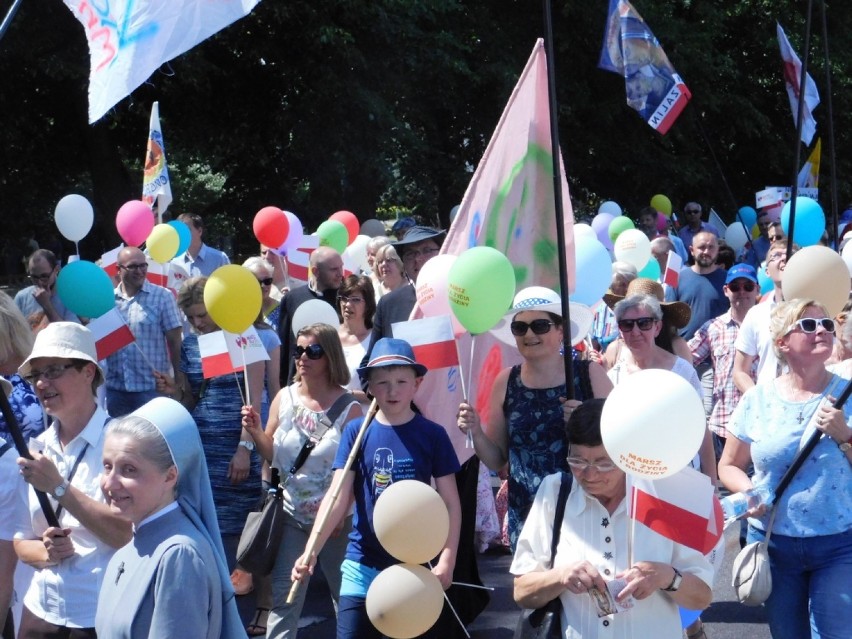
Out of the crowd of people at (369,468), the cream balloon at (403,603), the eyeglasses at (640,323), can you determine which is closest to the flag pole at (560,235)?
the crowd of people at (369,468)

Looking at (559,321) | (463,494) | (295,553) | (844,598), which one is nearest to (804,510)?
(844,598)

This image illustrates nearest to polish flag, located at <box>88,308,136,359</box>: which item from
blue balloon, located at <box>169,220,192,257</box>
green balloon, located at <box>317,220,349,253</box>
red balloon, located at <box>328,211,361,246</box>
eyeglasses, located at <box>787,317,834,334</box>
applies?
blue balloon, located at <box>169,220,192,257</box>

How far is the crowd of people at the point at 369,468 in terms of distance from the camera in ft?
10.1

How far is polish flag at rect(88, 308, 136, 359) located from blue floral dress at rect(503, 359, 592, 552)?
277 centimetres

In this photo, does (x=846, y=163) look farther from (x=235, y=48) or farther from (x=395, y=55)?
(x=235, y=48)

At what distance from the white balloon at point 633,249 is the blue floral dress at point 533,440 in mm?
5043

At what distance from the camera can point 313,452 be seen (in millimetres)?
5328

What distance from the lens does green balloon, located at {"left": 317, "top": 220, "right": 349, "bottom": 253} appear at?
10336 millimetres

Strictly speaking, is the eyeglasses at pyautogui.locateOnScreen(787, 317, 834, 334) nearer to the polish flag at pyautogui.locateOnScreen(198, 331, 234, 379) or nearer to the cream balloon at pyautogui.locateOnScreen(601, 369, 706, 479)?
the cream balloon at pyautogui.locateOnScreen(601, 369, 706, 479)

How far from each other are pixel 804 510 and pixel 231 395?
3087mm

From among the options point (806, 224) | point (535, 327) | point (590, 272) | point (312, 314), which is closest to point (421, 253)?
point (312, 314)

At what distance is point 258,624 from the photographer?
5.89 meters

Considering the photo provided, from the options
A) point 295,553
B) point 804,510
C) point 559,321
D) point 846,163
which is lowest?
point 295,553

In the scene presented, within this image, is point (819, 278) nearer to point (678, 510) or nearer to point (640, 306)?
point (640, 306)
